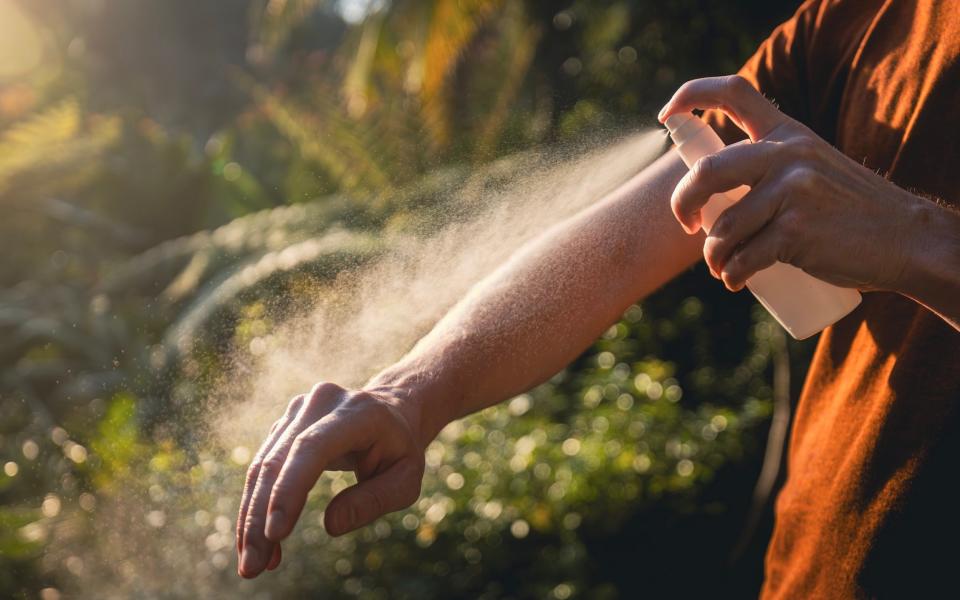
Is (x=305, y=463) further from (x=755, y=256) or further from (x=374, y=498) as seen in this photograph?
(x=755, y=256)

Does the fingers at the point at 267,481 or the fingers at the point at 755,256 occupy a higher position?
the fingers at the point at 267,481

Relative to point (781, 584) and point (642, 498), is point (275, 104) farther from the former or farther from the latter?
point (781, 584)

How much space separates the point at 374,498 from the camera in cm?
111

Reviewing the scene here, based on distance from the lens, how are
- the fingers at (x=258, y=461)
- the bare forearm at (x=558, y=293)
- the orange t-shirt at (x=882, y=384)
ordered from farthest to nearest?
1. the bare forearm at (x=558, y=293)
2. the orange t-shirt at (x=882, y=384)
3. the fingers at (x=258, y=461)

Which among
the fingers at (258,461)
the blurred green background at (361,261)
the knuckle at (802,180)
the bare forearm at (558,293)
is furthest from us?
the blurred green background at (361,261)

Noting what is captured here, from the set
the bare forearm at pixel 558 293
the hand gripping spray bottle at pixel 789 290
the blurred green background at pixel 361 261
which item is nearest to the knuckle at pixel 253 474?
the bare forearm at pixel 558 293

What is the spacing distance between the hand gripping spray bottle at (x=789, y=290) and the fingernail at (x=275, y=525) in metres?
0.76

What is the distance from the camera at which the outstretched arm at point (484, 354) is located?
1.08 meters

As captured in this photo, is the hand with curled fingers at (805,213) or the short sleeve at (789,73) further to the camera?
the short sleeve at (789,73)

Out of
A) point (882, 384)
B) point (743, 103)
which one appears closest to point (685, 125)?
point (743, 103)

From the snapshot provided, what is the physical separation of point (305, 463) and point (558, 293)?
56 cm

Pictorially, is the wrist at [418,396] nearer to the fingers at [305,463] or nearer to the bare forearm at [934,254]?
the fingers at [305,463]

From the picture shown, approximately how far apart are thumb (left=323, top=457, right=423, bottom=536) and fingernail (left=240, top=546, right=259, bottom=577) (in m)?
0.10

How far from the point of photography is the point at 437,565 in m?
3.52
